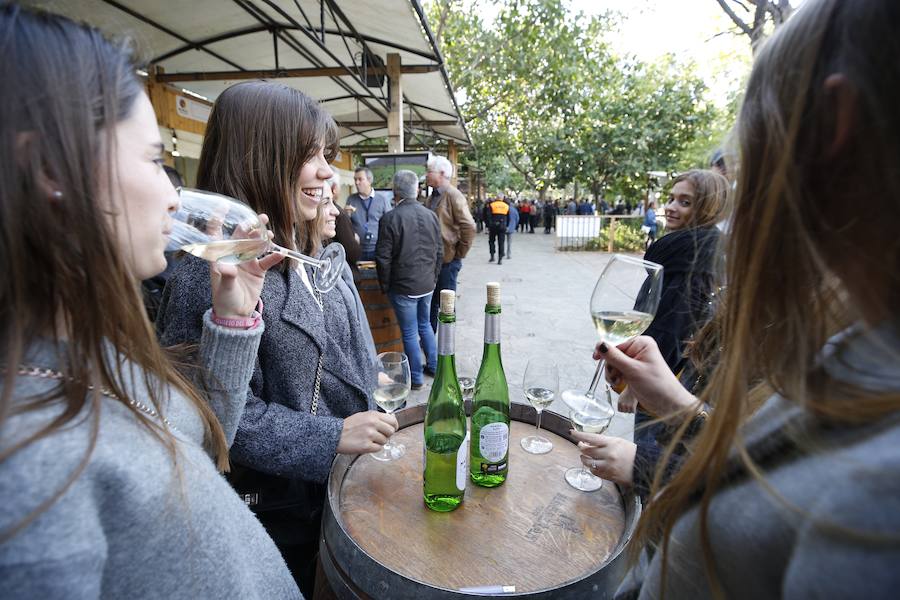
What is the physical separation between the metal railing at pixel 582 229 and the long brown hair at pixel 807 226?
1453 cm

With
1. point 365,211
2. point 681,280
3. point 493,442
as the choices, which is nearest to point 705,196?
point 681,280

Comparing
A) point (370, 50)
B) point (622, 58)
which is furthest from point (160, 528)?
point (622, 58)

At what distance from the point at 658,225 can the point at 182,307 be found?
49.9 ft

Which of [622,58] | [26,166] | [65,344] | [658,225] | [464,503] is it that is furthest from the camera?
[622,58]

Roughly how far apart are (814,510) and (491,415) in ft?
3.45

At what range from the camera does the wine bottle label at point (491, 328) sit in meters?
1.25

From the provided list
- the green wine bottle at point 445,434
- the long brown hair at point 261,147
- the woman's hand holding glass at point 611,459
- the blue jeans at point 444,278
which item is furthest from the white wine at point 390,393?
the blue jeans at point 444,278

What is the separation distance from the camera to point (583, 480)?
133cm

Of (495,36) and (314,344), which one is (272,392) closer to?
(314,344)

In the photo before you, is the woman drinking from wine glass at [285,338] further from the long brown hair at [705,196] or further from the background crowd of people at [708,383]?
the long brown hair at [705,196]

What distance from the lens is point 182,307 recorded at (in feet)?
4.17

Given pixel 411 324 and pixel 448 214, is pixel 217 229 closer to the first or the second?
pixel 411 324

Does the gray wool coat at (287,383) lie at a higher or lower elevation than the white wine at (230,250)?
lower

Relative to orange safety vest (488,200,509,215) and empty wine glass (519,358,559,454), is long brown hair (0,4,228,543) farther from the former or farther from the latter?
orange safety vest (488,200,509,215)
